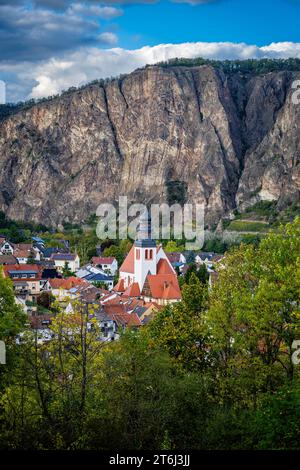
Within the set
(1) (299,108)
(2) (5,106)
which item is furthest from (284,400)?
(2) (5,106)

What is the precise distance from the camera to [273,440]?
445 inches

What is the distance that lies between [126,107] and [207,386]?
119077 mm

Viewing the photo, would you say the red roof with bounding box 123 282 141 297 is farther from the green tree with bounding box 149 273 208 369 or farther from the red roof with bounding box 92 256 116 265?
the green tree with bounding box 149 273 208 369

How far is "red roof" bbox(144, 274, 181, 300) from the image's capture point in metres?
44.7

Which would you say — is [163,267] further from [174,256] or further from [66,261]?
[174,256]

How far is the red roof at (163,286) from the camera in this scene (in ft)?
147

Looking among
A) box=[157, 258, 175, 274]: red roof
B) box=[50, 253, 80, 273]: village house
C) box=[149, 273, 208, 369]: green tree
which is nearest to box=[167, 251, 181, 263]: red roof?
box=[50, 253, 80, 273]: village house

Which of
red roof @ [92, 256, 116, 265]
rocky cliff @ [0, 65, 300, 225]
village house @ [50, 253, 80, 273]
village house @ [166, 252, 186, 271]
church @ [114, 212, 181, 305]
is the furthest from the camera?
rocky cliff @ [0, 65, 300, 225]

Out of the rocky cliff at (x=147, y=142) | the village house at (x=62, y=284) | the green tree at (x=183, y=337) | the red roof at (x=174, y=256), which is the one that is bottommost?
the village house at (x=62, y=284)

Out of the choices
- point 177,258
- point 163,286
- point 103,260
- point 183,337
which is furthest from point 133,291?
point 183,337

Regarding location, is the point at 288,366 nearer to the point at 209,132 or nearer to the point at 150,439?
the point at 150,439

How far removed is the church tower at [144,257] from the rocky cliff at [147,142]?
218ft

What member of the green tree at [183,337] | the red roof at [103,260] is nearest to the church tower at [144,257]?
the red roof at [103,260]

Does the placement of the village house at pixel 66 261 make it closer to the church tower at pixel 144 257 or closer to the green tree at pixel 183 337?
the church tower at pixel 144 257
